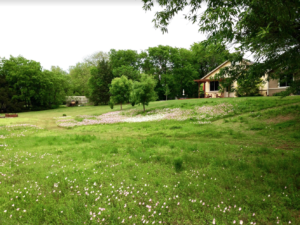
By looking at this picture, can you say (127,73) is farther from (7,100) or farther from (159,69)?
(7,100)

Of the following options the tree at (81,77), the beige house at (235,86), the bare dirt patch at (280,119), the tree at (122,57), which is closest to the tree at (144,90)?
the beige house at (235,86)

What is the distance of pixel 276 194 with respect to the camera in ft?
12.9

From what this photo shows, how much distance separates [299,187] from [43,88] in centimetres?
6677

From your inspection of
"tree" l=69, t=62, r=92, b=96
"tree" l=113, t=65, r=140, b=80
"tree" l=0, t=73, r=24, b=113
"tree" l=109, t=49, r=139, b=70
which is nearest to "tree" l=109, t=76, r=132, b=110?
"tree" l=113, t=65, r=140, b=80

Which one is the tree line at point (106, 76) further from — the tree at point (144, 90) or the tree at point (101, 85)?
the tree at point (144, 90)

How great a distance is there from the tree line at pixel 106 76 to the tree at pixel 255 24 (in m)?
43.7

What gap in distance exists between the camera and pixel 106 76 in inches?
2354

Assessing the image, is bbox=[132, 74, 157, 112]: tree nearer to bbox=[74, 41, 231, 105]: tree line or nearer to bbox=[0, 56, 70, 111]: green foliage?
bbox=[74, 41, 231, 105]: tree line

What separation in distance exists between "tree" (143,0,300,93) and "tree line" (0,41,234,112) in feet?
143

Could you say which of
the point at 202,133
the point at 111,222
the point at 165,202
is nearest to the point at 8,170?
the point at 111,222

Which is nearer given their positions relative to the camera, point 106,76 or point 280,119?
point 280,119

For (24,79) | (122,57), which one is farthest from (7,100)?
(122,57)

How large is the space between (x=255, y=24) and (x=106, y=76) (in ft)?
190

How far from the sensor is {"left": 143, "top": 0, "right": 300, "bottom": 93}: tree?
4250 millimetres
